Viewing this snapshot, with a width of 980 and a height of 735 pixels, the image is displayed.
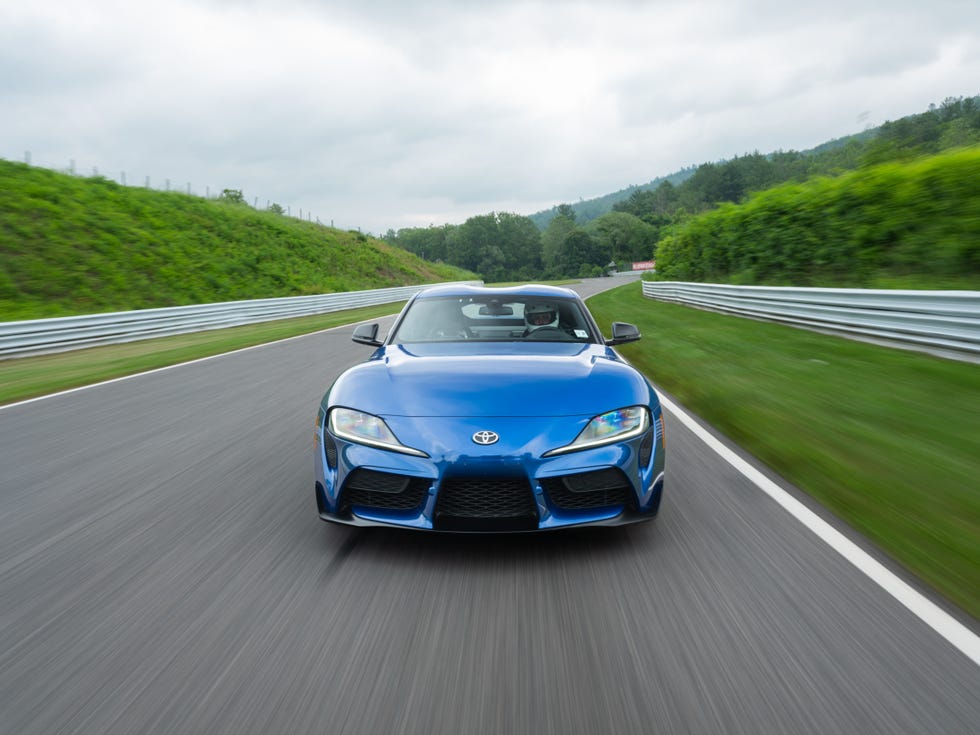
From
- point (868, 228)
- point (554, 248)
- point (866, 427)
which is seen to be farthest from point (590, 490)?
point (554, 248)

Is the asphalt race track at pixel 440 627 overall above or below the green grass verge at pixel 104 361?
above

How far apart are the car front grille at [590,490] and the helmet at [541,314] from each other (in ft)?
7.98

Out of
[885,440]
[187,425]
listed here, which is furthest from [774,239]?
[187,425]

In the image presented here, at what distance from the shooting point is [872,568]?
11.6ft

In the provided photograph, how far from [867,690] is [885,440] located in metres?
4.08

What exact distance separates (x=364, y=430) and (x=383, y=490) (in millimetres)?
327

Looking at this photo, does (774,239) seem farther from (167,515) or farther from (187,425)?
(167,515)

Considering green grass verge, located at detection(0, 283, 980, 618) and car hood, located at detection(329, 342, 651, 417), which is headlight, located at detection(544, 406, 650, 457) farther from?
green grass verge, located at detection(0, 283, 980, 618)

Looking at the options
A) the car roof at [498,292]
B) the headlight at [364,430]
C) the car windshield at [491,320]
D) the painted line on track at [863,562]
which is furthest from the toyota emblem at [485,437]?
the car roof at [498,292]

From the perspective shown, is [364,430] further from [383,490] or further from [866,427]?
[866,427]

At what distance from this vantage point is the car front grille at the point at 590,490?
354 cm

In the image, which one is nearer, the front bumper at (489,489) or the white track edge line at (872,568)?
the white track edge line at (872,568)

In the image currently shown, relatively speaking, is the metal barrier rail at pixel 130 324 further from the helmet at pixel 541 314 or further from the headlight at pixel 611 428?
the headlight at pixel 611 428

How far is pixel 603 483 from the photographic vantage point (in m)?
3.63
